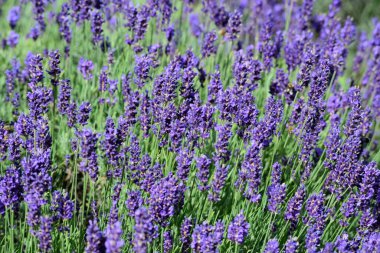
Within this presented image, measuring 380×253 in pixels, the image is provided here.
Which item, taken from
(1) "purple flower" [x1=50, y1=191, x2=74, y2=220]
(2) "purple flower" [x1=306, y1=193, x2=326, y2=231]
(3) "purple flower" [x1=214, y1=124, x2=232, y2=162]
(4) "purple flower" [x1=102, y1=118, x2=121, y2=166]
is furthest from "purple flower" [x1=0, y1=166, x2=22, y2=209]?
(2) "purple flower" [x1=306, y1=193, x2=326, y2=231]

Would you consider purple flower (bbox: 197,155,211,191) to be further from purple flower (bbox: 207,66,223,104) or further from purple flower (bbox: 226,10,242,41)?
purple flower (bbox: 226,10,242,41)

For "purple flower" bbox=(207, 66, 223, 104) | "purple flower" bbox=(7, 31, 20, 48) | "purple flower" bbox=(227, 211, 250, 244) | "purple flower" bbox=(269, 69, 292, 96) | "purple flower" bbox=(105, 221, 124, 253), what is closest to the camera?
"purple flower" bbox=(105, 221, 124, 253)

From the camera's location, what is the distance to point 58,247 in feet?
11.1

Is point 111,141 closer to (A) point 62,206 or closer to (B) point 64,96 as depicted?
(A) point 62,206

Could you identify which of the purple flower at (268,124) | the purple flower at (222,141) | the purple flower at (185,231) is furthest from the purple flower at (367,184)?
the purple flower at (185,231)

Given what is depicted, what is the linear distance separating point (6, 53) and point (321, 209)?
11.6 feet

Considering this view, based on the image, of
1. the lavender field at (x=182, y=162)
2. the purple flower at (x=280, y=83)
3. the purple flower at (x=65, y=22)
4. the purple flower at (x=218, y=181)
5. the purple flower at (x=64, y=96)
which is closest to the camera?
the lavender field at (x=182, y=162)

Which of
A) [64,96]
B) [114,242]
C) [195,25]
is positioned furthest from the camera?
[195,25]

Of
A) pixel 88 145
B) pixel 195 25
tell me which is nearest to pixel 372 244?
pixel 88 145

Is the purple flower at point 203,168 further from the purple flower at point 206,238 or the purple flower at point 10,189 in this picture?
the purple flower at point 10,189

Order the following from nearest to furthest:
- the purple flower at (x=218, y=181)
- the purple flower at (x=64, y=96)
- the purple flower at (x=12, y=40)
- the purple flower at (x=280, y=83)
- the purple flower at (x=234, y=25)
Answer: the purple flower at (x=218, y=181) → the purple flower at (x=64, y=96) → the purple flower at (x=280, y=83) → the purple flower at (x=234, y=25) → the purple flower at (x=12, y=40)

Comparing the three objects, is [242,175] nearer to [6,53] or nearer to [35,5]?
[35,5]

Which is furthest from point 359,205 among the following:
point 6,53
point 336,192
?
point 6,53

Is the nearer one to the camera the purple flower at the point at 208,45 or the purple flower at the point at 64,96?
the purple flower at the point at 64,96
